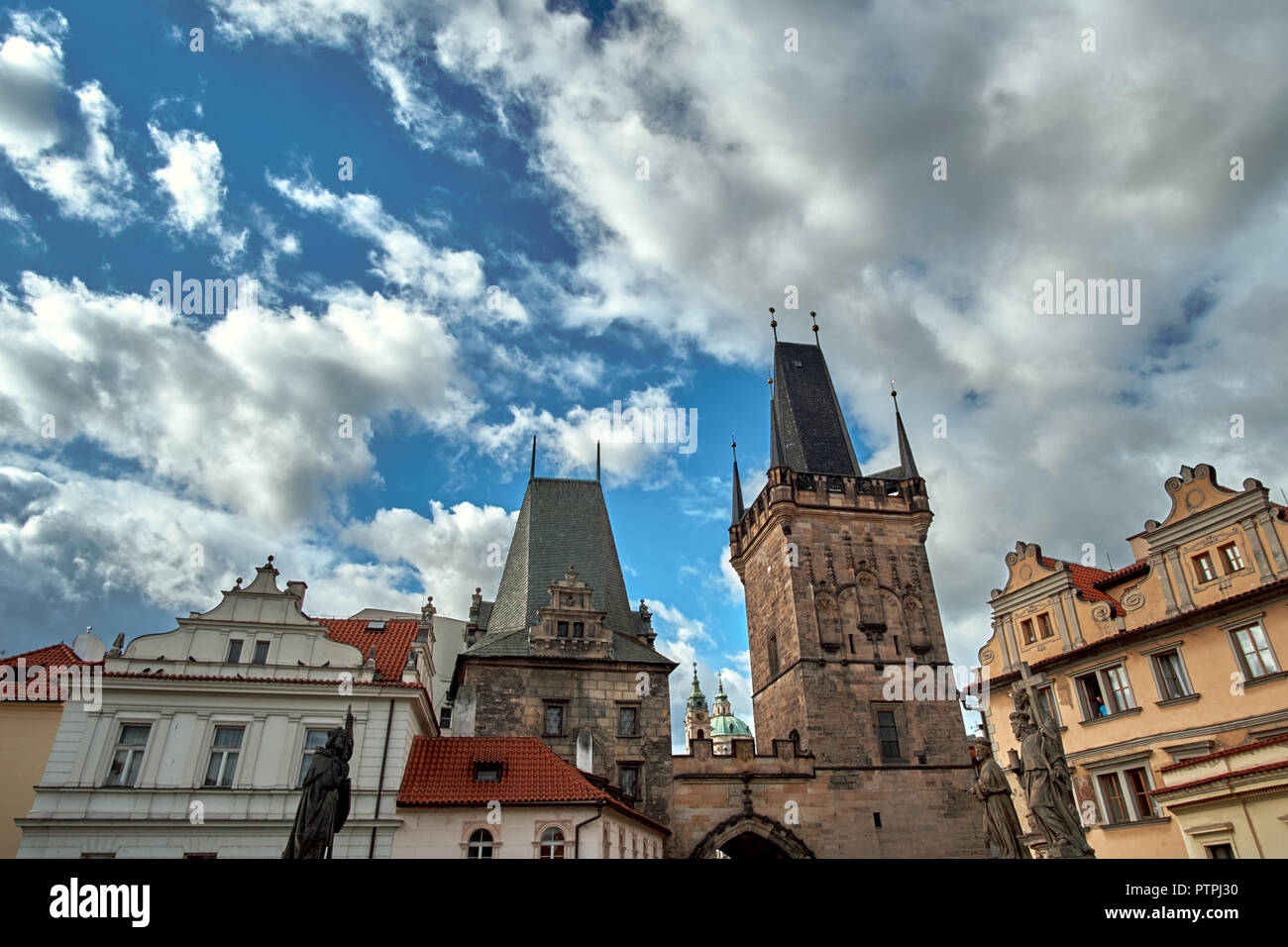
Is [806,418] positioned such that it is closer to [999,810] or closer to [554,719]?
[554,719]

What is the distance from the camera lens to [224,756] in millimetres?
17625

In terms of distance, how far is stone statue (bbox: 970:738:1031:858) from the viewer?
36.8 feet

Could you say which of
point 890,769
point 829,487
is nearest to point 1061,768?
point 890,769

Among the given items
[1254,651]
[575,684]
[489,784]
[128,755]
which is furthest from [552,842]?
[1254,651]

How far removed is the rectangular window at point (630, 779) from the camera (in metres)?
24.3

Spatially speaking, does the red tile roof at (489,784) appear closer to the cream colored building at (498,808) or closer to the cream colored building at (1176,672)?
the cream colored building at (498,808)

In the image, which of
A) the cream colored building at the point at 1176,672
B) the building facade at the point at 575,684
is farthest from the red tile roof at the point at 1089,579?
the building facade at the point at 575,684

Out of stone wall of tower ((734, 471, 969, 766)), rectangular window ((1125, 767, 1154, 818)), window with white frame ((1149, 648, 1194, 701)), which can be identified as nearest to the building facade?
stone wall of tower ((734, 471, 969, 766))

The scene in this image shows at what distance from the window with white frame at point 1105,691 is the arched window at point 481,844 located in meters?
16.3

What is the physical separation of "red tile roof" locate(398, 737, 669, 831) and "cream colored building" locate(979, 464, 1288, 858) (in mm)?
11201

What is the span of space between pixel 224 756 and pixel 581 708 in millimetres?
10820

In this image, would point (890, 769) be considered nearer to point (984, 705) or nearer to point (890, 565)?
point (984, 705)

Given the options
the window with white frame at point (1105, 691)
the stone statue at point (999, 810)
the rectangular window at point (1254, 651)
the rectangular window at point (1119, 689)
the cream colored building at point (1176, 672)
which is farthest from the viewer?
the window with white frame at point (1105, 691)
